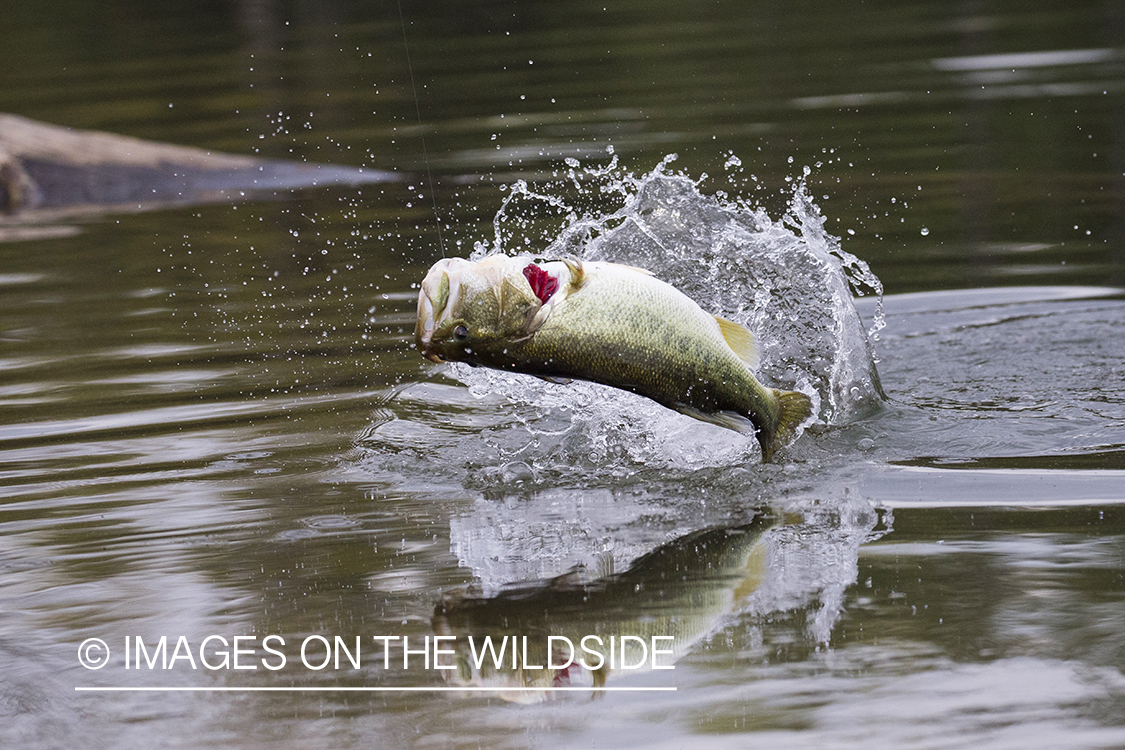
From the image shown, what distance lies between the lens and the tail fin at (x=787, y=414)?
555 centimetres

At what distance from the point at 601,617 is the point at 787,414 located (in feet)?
4.29

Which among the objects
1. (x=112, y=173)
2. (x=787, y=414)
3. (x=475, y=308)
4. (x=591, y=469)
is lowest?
(x=591, y=469)

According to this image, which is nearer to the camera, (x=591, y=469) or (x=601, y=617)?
(x=601, y=617)

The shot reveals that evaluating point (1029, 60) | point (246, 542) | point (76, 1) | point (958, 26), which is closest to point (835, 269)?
point (246, 542)

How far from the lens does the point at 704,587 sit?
4.88 metres

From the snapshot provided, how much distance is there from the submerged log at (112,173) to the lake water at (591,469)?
23.2 inches

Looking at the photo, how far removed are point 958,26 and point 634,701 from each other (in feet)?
56.5

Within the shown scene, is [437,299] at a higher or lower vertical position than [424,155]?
lower

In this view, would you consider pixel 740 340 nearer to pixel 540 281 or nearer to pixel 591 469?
pixel 540 281

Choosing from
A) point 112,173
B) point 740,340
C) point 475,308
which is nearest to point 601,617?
point 475,308

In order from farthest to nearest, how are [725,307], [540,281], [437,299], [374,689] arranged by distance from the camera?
[725,307] < [540,281] < [437,299] < [374,689]

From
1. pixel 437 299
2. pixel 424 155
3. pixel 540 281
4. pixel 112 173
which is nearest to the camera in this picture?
pixel 437 299

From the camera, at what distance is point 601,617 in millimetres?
4680

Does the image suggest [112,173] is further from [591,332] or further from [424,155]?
[591,332]
